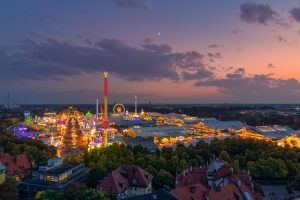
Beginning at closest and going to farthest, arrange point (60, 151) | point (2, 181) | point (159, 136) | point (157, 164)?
point (2, 181) → point (157, 164) → point (60, 151) → point (159, 136)

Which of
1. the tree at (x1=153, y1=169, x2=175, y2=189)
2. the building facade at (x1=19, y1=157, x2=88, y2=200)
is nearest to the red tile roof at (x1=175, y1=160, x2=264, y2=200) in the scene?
the tree at (x1=153, y1=169, x2=175, y2=189)

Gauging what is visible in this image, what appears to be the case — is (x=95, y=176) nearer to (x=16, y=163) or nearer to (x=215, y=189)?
(x=16, y=163)

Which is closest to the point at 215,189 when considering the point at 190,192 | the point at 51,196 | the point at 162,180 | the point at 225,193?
the point at 225,193

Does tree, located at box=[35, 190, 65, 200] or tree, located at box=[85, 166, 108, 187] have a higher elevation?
tree, located at box=[35, 190, 65, 200]

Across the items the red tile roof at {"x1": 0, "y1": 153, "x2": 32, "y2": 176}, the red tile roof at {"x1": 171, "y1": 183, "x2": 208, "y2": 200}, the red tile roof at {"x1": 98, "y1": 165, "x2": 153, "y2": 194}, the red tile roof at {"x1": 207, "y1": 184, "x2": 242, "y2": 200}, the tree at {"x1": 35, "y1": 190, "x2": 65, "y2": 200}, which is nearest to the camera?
the tree at {"x1": 35, "y1": 190, "x2": 65, "y2": 200}

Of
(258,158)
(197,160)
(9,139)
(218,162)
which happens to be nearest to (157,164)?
(197,160)

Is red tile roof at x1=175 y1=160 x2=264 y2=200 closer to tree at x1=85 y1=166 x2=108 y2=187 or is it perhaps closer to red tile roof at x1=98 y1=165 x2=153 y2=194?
red tile roof at x1=98 y1=165 x2=153 y2=194

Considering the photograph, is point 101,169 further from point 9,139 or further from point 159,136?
point 159,136
